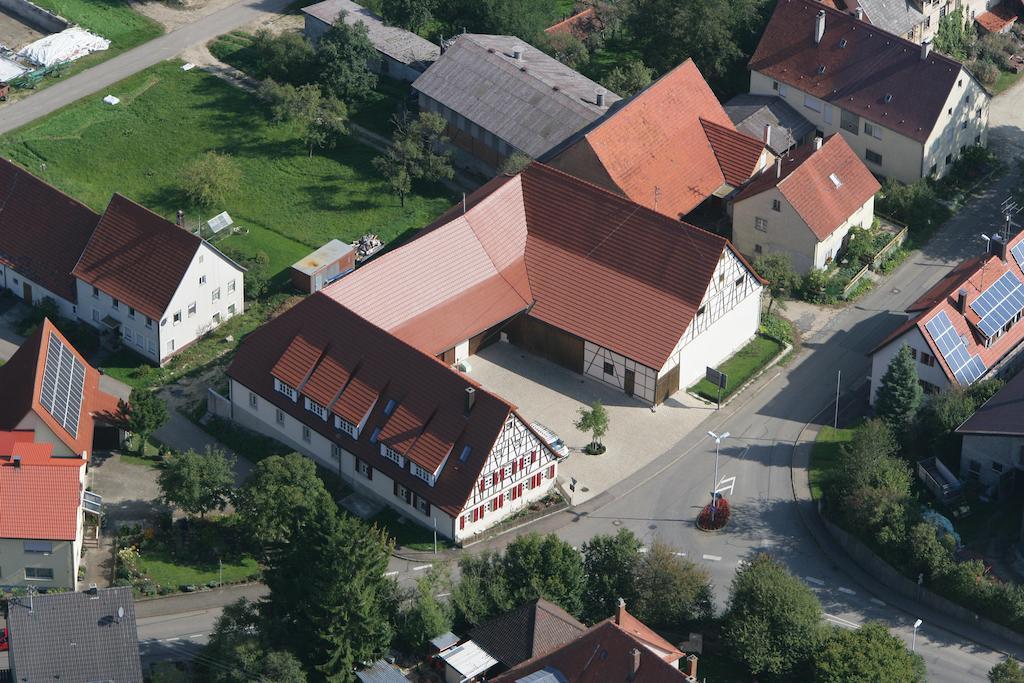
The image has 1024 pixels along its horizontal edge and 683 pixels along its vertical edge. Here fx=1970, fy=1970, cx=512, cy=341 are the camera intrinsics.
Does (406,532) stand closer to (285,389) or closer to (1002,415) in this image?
(285,389)

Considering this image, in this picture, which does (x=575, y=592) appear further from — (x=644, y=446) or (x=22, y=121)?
(x=22, y=121)

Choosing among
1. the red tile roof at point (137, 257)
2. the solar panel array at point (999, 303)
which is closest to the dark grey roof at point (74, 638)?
the red tile roof at point (137, 257)

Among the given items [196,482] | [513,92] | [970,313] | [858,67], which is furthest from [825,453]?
[513,92]

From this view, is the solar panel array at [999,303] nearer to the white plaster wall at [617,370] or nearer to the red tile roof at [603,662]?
the white plaster wall at [617,370]

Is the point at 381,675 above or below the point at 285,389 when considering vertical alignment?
below

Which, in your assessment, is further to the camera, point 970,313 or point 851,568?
point 970,313

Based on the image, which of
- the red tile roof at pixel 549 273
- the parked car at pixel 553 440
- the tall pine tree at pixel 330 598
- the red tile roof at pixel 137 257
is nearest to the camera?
the tall pine tree at pixel 330 598
